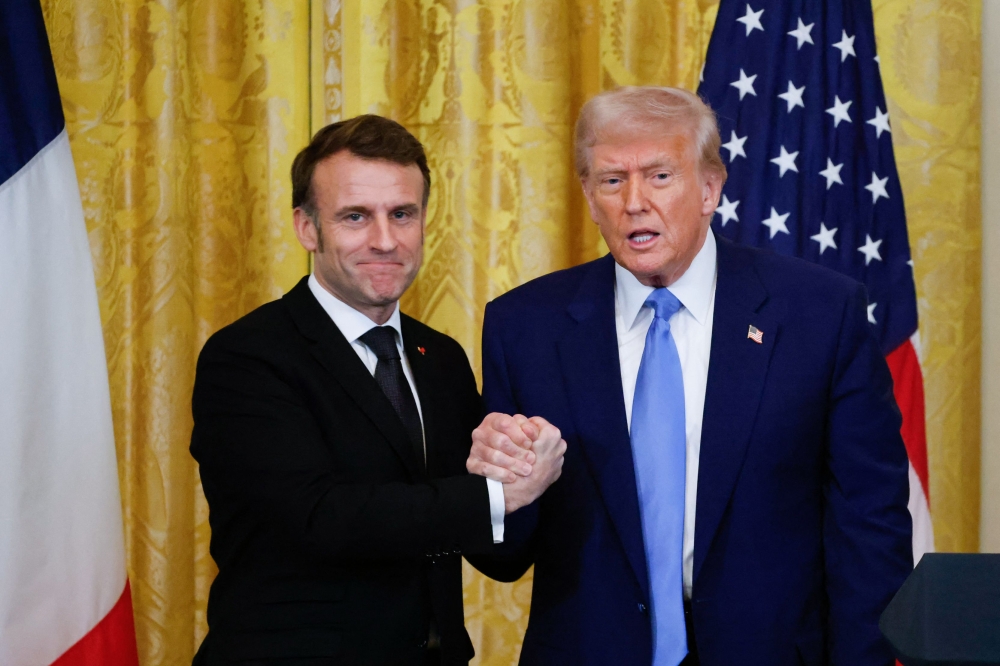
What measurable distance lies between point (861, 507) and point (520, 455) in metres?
0.62

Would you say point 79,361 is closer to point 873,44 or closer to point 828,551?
point 828,551

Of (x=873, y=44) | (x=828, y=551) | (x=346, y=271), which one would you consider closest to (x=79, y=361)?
(x=346, y=271)

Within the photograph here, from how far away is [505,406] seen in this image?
2.05 metres

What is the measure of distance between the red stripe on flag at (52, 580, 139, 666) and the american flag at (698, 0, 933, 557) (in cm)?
210

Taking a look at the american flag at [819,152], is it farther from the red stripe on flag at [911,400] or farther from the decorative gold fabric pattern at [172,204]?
the decorative gold fabric pattern at [172,204]

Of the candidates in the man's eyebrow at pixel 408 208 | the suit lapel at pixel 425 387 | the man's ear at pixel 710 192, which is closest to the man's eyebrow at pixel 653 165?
the man's ear at pixel 710 192

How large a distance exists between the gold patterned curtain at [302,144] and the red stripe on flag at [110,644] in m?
0.60

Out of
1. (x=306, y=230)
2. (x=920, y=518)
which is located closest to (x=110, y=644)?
(x=306, y=230)

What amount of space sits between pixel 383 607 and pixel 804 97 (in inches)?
83.1

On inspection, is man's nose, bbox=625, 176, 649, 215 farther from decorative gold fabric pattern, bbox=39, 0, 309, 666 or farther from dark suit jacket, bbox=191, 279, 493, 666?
decorative gold fabric pattern, bbox=39, 0, 309, 666

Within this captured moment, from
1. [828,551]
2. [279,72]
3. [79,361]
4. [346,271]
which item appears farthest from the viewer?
[279,72]

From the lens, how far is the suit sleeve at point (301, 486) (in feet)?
6.07

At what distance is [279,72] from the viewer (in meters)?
3.46

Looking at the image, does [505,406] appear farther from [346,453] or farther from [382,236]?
[382,236]
